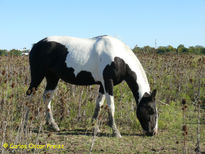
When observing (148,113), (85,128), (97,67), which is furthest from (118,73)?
(85,128)

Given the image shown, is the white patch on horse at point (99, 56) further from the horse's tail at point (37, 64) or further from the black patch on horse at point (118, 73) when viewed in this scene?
the horse's tail at point (37, 64)

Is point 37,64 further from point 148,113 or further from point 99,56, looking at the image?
point 148,113

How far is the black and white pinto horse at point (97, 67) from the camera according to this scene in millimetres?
5320

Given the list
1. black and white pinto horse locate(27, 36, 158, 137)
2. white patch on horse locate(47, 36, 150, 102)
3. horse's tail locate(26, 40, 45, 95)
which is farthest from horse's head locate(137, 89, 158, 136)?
horse's tail locate(26, 40, 45, 95)

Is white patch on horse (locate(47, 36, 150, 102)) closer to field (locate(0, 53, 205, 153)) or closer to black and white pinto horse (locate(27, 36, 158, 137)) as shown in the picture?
black and white pinto horse (locate(27, 36, 158, 137))

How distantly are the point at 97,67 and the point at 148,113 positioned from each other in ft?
4.58

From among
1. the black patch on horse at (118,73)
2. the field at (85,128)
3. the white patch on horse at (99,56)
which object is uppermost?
the white patch on horse at (99,56)

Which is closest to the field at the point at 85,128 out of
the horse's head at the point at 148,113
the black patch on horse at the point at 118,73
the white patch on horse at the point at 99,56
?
the horse's head at the point at 148,113

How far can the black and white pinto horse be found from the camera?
5320 mm

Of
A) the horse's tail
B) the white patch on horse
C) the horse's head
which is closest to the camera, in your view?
the horse's head

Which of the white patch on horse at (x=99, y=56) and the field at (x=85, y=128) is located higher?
the white patch on horse at (x=99, y=56)

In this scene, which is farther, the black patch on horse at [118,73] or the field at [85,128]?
the black patch on horse at [118,73]

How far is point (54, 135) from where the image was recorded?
543 cm

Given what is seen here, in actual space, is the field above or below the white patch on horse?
below
